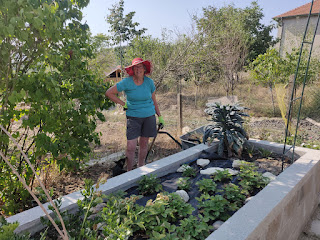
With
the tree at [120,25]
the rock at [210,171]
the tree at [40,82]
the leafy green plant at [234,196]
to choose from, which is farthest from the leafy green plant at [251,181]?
the tree at [120,25]

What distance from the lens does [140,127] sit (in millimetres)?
3604

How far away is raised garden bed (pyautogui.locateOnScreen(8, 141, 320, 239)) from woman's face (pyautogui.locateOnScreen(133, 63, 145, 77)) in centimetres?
124

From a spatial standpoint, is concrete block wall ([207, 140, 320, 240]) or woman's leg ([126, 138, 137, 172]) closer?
concrete block wall ([207, 140, 320, 240])

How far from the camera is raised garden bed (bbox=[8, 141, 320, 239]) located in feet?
5.96

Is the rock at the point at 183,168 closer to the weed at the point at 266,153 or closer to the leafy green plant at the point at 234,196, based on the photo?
the leafy green plant at the point at 234,196

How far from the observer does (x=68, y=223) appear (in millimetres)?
1841

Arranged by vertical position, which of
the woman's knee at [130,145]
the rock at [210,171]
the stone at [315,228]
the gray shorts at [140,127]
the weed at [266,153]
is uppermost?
the gray shorts at [140,127]

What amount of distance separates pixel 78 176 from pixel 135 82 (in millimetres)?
1562

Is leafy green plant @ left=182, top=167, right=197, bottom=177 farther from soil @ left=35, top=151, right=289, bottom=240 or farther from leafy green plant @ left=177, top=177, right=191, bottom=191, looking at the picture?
leafy green plant @ left=177, top=177, right=191, bottom=191

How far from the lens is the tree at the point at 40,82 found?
6.50 feet

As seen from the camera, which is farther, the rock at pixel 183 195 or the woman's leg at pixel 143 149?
the woman's leg at pixel 143 149

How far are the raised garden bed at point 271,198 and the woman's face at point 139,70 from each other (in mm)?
1239

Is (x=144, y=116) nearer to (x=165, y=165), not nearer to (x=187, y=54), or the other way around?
(x=165, y=165)

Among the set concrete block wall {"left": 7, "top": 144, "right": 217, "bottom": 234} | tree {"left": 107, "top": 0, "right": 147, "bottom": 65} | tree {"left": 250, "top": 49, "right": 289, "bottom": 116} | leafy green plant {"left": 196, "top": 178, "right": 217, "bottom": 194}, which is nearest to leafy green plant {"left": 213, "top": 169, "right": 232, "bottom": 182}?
leafy green plant {"left": 196, "top": 178, "right": 217, "bottom": 194}
